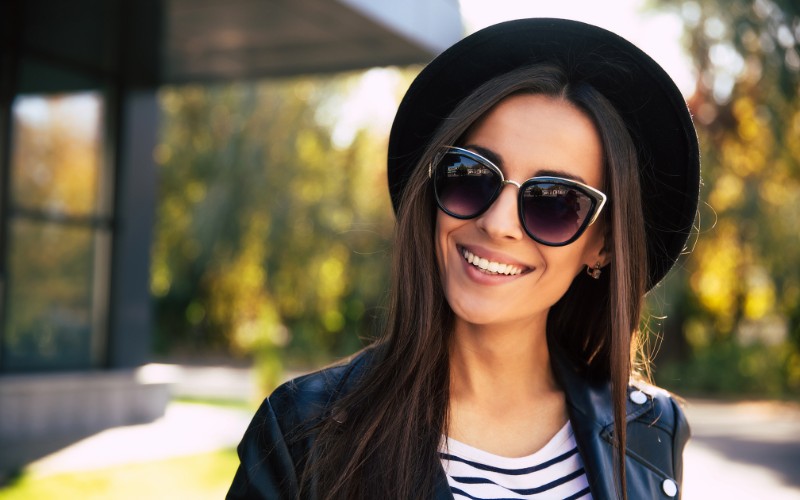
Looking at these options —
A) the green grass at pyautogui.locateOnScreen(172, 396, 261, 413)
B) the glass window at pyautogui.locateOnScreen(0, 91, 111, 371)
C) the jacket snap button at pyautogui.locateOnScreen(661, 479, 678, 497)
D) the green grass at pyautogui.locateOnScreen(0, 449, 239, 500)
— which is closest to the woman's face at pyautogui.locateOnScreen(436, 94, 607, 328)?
the jacket snap button at pyautogui.locateOnScreen(661, 479, 678, 497)

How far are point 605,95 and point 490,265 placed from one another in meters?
0.49

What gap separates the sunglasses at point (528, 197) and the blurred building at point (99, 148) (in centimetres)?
608

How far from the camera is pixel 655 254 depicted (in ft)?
7.13

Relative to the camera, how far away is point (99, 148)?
9.81m

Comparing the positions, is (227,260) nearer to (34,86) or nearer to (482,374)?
(34,86)

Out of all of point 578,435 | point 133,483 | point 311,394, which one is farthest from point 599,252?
point 133,483

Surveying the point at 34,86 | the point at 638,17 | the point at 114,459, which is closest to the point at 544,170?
the point at 114,459

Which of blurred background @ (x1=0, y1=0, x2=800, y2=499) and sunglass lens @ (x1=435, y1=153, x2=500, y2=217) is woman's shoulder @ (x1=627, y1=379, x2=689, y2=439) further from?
sunglass lens @ (x1=435, y1=153, x2=500, y2=217)

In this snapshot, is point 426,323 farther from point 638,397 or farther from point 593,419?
point 638,397

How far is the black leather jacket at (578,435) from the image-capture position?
1.78 m

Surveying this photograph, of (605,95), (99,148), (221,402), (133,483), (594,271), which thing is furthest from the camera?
(221,402)

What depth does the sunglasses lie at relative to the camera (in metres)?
1.86

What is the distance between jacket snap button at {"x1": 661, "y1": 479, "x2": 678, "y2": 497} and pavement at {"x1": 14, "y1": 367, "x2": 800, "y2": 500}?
2.85 m

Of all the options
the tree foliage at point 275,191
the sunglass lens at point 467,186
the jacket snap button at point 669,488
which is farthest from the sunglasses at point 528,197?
the tree foliage at point 275,191
